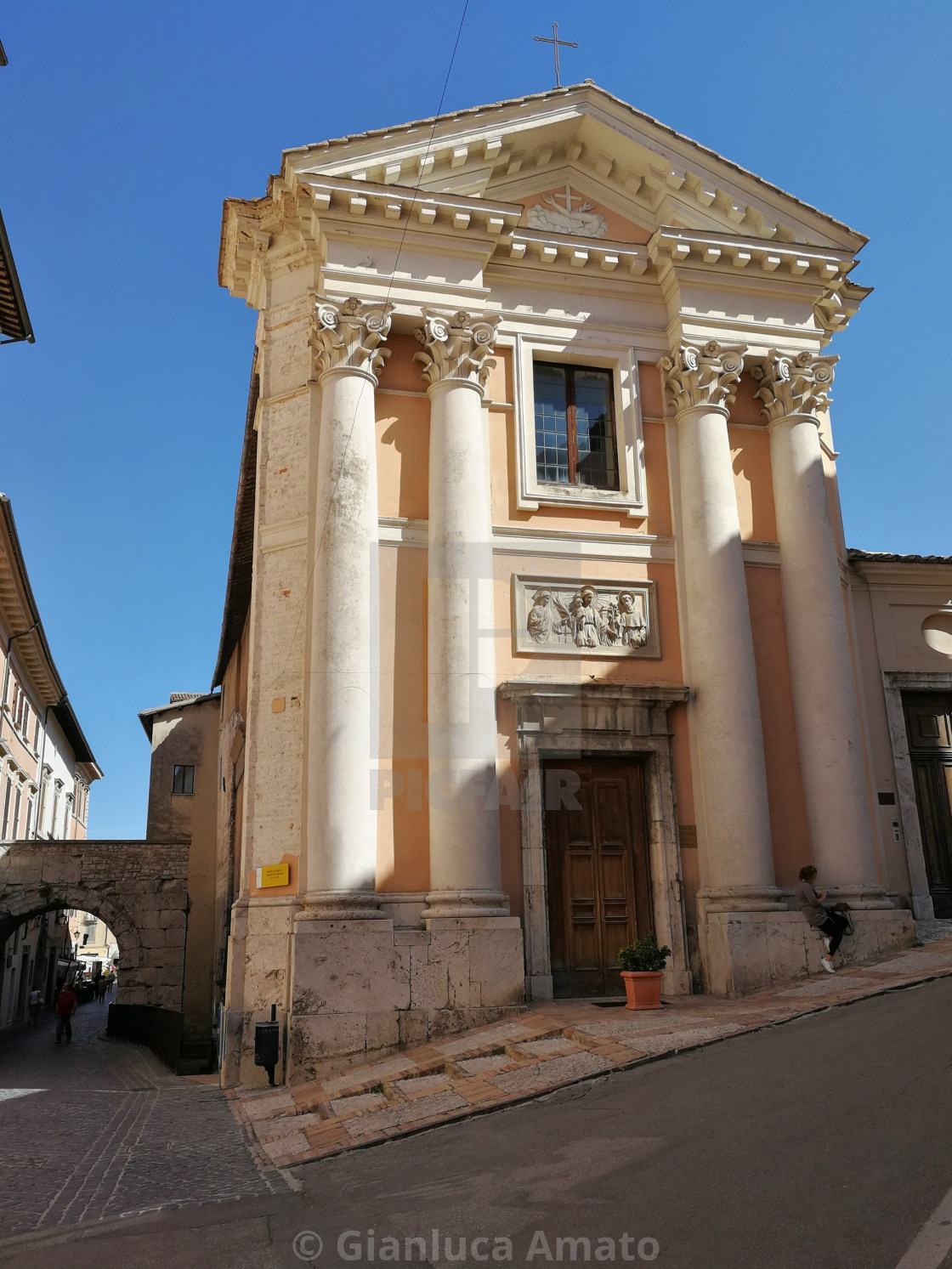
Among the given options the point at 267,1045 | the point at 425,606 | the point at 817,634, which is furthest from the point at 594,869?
the point at 267,1045

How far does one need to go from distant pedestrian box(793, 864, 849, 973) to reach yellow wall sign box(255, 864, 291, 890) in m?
5.75

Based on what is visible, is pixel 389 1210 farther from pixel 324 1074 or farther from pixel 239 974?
pixel 239 974

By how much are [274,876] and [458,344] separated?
265 inches

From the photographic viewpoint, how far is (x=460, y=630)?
12.3m

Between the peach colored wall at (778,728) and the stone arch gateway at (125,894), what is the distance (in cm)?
1554

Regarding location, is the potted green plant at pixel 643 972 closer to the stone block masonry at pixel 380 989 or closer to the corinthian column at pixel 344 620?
the stone block masonry at pixel 380 989

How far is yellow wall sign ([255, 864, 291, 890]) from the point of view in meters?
11.5

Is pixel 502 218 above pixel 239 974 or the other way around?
above

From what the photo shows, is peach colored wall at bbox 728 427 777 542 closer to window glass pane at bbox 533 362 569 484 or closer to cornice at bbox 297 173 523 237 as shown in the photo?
window glass pane at bbox 533 362 569 484

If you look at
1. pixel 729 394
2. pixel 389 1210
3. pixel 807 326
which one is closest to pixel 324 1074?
pixel 389 1210

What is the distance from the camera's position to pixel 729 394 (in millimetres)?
14414

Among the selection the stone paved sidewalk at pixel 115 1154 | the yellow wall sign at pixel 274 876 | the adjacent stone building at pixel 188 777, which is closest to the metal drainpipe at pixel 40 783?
the adjacent stone building at pixel 188 777

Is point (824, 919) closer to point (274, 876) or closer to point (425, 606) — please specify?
point (425, 606)

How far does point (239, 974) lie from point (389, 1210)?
6077 millimetres
